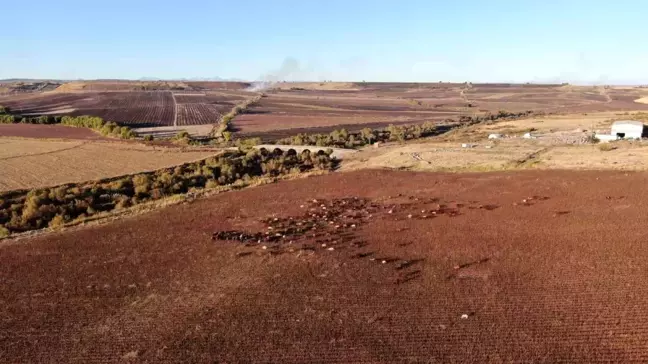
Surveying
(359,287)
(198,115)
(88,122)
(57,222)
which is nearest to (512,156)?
(359,287)

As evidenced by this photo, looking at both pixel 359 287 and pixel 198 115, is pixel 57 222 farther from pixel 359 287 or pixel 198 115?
pixel 198 115

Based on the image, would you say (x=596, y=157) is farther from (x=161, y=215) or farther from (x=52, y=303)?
(x=52, y=303)

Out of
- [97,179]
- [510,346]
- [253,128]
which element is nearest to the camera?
[510,346]

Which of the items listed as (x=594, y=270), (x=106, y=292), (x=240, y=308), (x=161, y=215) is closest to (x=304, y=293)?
(x=240, y=308)

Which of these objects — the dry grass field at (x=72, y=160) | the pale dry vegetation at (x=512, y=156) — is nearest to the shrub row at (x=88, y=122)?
the dry grass field at (x=72, y=160)

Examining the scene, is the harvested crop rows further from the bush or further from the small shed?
the small shed

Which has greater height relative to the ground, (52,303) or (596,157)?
(596,157)
